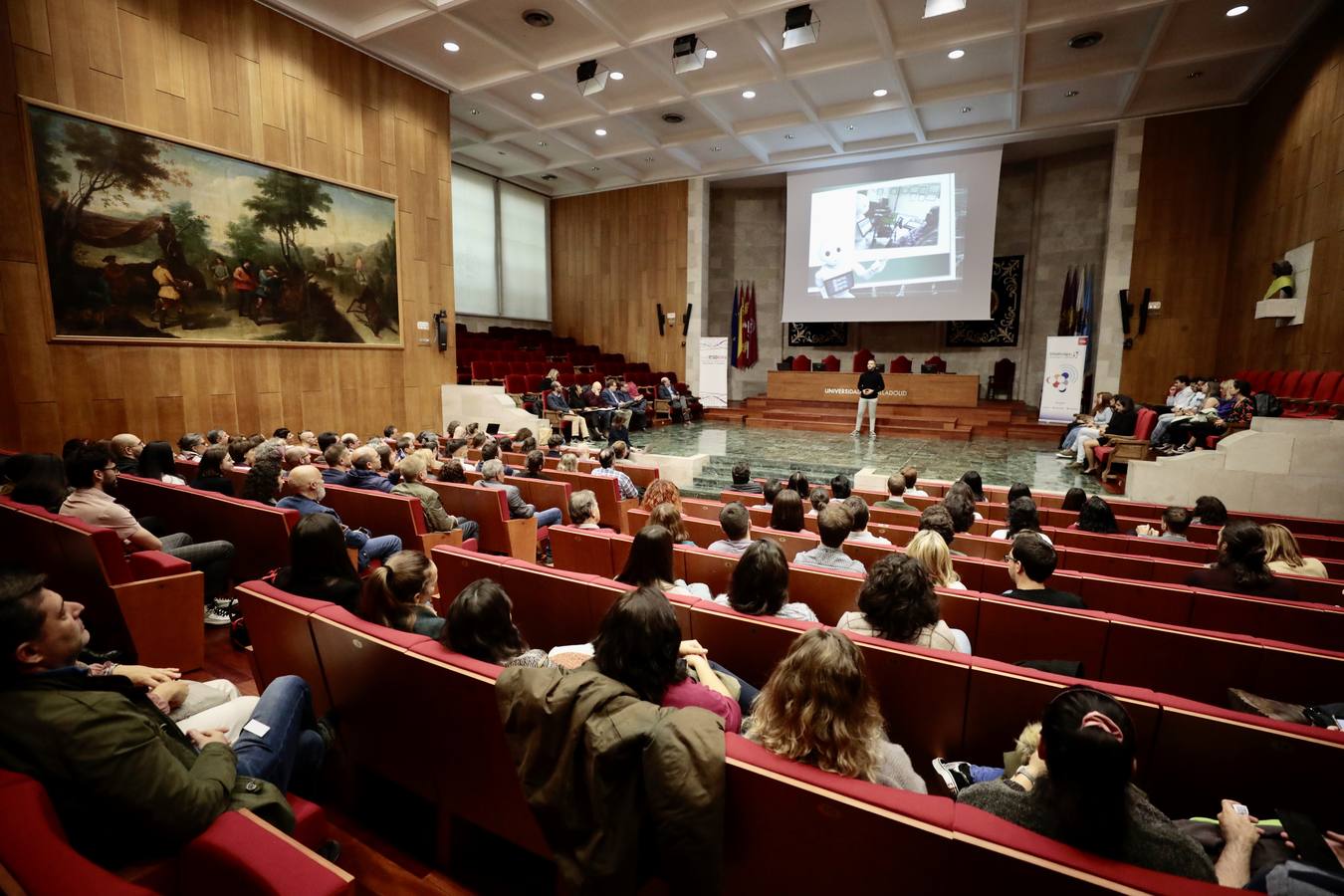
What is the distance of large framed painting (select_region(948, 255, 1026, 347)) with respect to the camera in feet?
41.5

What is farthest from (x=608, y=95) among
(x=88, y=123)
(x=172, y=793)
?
(x=172, y=793)

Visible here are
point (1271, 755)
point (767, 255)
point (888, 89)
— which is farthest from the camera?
point (767, 255)

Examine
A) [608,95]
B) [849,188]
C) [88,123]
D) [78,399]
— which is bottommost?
[78,399]

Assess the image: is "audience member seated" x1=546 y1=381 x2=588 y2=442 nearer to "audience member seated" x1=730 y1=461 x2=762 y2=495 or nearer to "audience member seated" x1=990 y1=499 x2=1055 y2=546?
"audience member seated" x1=730 y1=461 x2=762 y2=495

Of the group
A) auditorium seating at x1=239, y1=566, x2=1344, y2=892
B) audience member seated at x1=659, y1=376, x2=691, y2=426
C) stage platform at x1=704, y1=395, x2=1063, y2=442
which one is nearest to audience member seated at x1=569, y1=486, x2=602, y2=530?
auditorium seating at x1=239, y1=566, x2=1344, y2=892

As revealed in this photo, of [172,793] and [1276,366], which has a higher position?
[1276,366]

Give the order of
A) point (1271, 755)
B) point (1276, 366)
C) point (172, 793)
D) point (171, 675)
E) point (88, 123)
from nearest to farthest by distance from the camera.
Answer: point (172, 793) → point (1271, 755) → point (171, 675) → point (88, 123) → point (1276, 366)

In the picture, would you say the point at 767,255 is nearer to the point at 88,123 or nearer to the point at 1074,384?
the point at 1074,384

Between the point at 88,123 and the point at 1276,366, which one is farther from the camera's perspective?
the point at 1276,366

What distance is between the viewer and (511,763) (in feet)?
4.62

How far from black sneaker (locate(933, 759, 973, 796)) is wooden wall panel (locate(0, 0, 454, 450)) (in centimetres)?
757

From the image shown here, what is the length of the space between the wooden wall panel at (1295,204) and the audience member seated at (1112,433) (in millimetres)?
1712

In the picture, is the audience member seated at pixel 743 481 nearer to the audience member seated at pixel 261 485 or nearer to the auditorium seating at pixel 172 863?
the audience member seated at pixel 261 485

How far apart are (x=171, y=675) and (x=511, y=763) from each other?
1.18 metres
